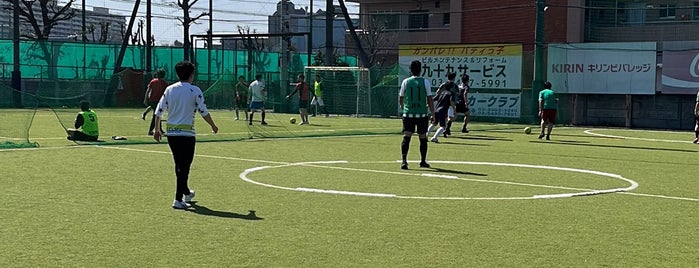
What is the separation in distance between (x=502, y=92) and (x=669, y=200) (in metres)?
24.8

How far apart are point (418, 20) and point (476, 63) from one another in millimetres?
31365

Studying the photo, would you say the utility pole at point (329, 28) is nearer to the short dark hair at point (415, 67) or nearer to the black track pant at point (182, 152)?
the short dark hair at point (415, 67)

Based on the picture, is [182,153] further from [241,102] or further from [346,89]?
[346,89]

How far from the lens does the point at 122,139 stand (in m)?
22.5

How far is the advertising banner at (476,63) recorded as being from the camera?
120 ft

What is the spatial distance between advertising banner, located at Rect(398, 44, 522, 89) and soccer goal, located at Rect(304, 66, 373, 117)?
255 cm

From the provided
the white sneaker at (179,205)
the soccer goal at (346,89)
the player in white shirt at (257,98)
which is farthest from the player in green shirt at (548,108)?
the white sneaker at (179,205)

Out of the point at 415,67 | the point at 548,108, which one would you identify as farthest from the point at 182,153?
the point at 548,108

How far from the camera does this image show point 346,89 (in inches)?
1683

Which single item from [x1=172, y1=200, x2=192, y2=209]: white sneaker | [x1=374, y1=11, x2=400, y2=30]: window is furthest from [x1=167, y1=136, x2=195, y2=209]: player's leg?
[x1=374, y1=11, x2=400, y2=30]: window

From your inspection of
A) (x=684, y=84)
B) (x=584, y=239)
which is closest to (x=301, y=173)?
(x=584, y=239)

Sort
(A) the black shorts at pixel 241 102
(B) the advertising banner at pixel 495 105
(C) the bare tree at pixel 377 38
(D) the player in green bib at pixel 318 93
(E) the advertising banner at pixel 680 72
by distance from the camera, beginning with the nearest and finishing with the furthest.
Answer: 1. (E) the advertising banner at pixel 680 72
2. (A) the black shorts at pixel 241 102
3. (B) the advertising banner at pixel 495 105
4. (D) the player in green bib at pixel 318 93
5. (C) the bare tree at pixel 377 38

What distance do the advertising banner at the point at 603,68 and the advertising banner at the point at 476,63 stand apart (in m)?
1.45

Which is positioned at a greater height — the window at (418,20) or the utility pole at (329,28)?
the window at (418,20)
